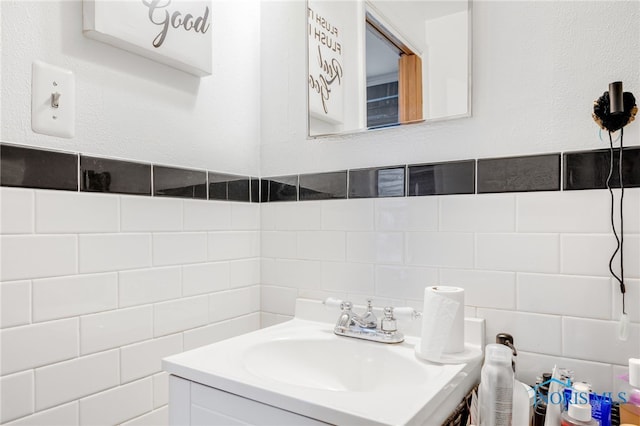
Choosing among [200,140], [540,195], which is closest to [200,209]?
[200,140]

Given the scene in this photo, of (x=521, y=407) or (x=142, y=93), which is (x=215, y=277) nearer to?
(x=142, y=93)

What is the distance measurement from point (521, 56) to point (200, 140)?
90 cm

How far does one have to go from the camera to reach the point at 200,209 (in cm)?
125

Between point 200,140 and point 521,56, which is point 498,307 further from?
point 200,140

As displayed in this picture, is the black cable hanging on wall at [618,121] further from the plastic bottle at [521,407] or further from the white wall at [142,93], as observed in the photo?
the white wall at [142,93]

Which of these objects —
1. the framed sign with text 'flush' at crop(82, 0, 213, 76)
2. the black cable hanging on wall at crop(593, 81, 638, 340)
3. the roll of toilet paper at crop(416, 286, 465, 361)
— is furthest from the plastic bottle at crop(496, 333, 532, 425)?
the framed sign with text 'flush' at crop(82, 0, 213, 76)

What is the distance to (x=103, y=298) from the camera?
0.99m

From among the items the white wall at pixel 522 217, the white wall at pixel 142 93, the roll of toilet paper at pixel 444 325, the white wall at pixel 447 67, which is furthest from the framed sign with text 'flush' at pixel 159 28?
the roll of toilet paper at pixel 444 325

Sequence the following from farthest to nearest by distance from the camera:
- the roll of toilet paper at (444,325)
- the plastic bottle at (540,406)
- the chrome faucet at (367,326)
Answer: the chrome faucet at (367,326) < the roll of toilet paper at (444,325) < the plastic bottle at (540,406)

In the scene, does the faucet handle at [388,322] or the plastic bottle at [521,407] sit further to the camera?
the faucet handle at [388,322]

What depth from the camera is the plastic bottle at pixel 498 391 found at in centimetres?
78

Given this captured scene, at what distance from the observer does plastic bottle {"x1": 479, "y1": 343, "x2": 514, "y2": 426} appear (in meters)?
0.78

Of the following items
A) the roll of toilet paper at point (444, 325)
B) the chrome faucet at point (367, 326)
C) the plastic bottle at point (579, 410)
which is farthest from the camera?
the chrome faucet at point (367, 326)

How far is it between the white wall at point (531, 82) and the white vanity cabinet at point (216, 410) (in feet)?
2.36
